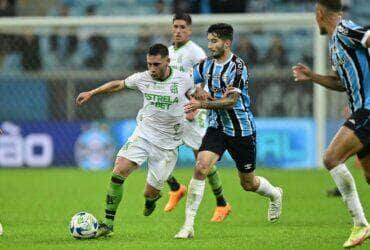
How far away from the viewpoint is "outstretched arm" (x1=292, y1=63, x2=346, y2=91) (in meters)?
8.80

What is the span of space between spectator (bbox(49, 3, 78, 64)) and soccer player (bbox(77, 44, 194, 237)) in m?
A: 11.3

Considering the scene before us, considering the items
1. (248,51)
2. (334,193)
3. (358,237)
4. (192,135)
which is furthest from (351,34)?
→ (248,51)

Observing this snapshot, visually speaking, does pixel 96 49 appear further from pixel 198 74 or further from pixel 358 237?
pixel 358 237

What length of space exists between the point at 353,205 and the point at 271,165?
39.9ft

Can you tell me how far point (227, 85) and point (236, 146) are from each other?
764 mm

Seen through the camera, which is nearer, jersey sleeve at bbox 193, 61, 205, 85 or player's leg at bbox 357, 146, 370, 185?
player's leg at bbox 357, 146, 370, 185

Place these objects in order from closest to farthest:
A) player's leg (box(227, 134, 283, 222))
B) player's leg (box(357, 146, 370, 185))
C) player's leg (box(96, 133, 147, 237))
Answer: player's leg (box(357, 146, 370, 185)), player's leg (box(96, 133, 147, 237)), player's leg (box(227, 134, 283, 222))

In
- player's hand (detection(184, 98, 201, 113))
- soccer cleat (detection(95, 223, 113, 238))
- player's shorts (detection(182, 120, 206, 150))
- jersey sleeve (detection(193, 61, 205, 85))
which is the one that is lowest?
soccer cleat (detection(95, 223, 113, 238))

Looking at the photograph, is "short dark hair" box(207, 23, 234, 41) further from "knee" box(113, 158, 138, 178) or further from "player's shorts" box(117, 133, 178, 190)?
"knee" box(113, 158, 138, 178)

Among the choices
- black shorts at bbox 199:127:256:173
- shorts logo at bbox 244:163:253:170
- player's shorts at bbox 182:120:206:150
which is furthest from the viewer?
player's shorts at bbox 182:120:206:150

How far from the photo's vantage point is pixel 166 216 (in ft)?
41.2

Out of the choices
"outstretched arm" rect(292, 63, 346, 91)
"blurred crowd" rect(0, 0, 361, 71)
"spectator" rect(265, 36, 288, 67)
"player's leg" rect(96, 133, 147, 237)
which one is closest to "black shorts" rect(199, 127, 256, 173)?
"player's leg" rect(96, 133, 147, 237)

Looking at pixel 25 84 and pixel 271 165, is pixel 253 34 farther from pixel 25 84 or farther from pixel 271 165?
pixel 25 84

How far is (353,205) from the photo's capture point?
342 inches
